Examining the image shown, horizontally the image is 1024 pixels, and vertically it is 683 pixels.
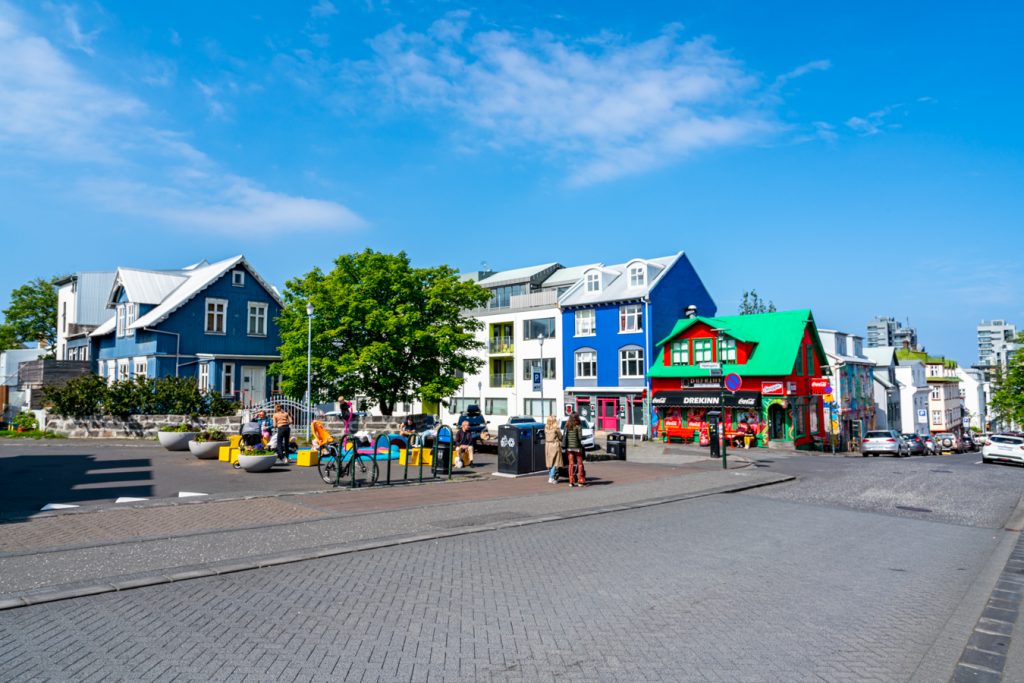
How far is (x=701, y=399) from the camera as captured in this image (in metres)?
40.3

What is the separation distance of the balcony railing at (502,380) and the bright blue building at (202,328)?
58.8 feet

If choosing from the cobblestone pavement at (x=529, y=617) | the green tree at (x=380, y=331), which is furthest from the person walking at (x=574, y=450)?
the green tree at (x=380, y=331)

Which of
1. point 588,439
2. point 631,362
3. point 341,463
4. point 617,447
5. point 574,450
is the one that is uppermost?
point 631,362

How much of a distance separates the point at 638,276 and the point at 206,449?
31103mm

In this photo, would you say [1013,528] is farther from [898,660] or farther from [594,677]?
[594,677]

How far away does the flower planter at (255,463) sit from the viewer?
17.6 metres

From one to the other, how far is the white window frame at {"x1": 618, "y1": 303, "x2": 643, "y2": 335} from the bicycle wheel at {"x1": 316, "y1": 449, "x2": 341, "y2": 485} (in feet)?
99.2

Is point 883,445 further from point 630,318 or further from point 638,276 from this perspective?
point 638,276

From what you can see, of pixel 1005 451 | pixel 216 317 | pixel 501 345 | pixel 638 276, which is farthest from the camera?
pixel 501 345

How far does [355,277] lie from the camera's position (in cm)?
3272

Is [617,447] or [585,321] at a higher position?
[585,321]

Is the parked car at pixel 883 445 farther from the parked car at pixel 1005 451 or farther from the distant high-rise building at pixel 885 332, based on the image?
the distant high-rise building at pixel 885 332

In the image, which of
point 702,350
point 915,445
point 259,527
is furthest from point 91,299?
point 915,445

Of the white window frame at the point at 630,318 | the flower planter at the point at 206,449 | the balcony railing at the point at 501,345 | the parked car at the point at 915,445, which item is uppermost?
the white window frame at the point at 630,318
